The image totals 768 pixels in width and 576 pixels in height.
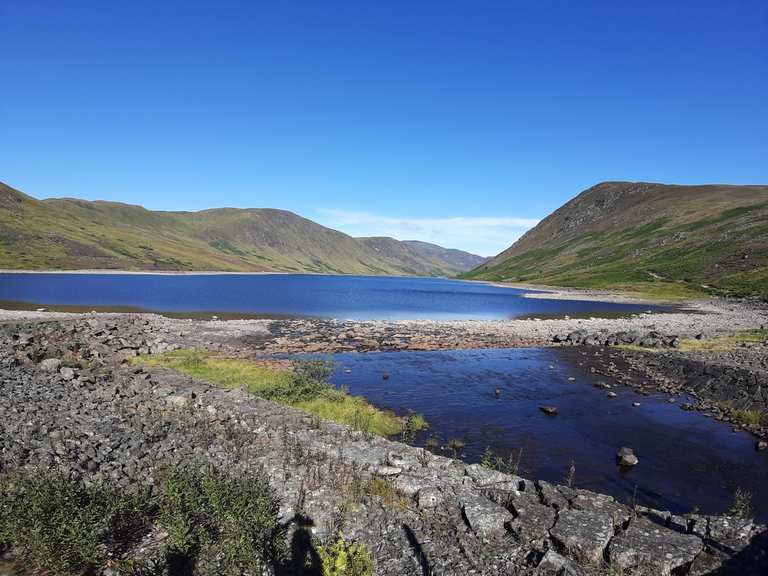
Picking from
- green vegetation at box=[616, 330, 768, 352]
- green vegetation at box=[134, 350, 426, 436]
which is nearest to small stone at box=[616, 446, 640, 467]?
green vegetation at box=[134, 350, 426, 436]

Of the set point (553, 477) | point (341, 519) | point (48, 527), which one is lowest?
point (553, 477)

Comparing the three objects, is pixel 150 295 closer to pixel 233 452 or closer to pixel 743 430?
pixel 233 452

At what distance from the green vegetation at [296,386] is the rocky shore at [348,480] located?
11.6ft

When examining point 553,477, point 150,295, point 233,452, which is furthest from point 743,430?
point 150,295

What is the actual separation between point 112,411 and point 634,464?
84.2 feet

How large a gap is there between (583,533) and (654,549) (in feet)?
5.45

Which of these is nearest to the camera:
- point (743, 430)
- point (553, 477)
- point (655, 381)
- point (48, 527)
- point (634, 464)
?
point (48, 527)

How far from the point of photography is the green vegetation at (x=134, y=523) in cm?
897

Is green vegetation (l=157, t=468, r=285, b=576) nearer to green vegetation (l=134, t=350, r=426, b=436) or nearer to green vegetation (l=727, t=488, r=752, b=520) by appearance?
green vegetation (l=134, t=350, r=426, b=436)

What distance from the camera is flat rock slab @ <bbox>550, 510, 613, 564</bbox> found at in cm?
1038

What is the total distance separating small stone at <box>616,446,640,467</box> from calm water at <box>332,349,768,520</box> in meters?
0.52

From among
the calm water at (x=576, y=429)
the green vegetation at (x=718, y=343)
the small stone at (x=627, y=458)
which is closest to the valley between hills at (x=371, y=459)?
the calm water at (x=576, y=429)

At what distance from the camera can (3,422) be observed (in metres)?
14.9

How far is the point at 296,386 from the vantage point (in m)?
27.6
